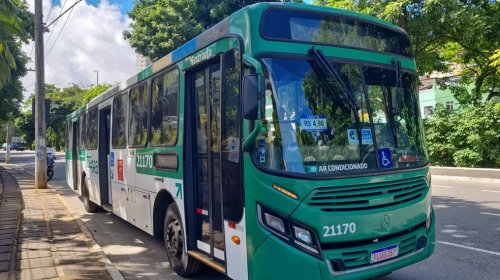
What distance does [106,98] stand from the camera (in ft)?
31.4

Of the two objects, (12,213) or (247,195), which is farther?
(12,213)

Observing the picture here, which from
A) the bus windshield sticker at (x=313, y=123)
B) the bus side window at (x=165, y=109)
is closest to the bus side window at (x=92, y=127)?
the bus side window at (x=165, y=109)

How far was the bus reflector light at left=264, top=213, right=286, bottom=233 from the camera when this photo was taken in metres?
3.87

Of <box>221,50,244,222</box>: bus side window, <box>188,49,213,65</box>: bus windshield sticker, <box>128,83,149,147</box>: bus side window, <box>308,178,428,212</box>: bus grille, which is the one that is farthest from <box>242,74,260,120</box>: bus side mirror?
<box>128,83,149,147</box>: bus side window

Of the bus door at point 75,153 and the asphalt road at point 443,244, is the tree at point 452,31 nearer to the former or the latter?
the asphalt road at point 443,244

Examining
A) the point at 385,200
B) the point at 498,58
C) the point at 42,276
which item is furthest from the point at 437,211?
the point at 498,58

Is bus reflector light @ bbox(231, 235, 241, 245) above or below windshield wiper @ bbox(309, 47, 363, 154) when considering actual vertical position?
below

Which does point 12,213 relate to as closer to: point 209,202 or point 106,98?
point 106,98

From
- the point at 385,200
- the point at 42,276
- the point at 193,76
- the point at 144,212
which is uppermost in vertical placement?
the point at 193,76

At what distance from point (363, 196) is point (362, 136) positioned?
22.9 inches

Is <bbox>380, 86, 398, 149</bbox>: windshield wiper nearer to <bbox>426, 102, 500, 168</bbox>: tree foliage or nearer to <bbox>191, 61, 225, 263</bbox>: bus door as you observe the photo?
<bbox>191, 61, 225, 263</bbox>: bus door

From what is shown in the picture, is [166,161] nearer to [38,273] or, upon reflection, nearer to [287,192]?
[38,273]

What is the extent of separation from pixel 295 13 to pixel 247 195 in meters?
1.83

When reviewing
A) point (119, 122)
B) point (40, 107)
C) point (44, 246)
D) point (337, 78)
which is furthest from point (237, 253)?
point (40, 107)
